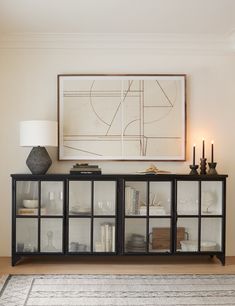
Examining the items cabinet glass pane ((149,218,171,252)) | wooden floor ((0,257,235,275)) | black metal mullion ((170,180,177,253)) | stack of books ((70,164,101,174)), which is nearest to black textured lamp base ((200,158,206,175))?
black metal mullion ((170,180,177,253))

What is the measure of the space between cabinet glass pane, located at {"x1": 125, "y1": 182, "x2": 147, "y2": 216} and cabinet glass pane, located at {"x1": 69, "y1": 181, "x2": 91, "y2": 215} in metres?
0.37

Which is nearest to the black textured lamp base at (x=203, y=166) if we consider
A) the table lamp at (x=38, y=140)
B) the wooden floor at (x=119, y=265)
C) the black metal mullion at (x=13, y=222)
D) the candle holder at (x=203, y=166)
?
the candle holder at (x=203, y=166)

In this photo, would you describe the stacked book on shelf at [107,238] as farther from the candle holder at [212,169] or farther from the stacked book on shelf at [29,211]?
the candle holder at [212,169]

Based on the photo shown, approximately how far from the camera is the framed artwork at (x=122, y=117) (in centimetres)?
475

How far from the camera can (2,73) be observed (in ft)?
15.6

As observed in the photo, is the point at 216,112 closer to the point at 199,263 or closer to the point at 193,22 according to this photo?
the point at 193,22

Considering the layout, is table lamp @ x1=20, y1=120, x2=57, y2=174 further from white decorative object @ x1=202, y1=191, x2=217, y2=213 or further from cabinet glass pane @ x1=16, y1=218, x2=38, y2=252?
white decorative object @ x1=202, y1=191, x2=217, y2=213

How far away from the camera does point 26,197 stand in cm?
442

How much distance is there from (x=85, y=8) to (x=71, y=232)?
2.07m

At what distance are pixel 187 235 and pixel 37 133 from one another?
68.8 inches

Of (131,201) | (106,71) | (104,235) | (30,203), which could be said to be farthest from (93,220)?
(106,71)

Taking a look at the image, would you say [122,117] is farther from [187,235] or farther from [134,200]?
[187,235]

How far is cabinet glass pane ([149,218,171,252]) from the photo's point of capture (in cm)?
442

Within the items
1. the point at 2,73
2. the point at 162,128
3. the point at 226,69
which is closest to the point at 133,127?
the point at 162,128
